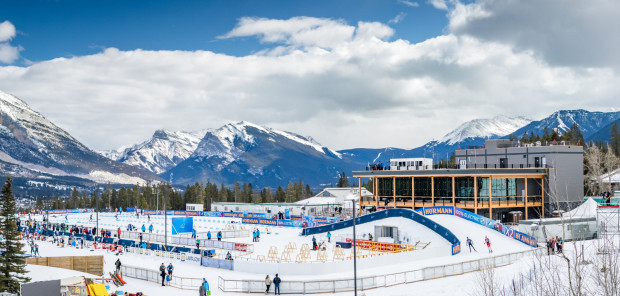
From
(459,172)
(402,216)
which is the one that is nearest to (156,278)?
(402,216)

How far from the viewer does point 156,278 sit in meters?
37.6

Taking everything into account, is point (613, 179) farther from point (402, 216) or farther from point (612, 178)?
point (402, 216)

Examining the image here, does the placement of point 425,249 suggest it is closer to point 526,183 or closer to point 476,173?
point 476,173

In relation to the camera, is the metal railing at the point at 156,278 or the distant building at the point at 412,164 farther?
the distant building at the point at 412,164

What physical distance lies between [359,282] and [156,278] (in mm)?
14655

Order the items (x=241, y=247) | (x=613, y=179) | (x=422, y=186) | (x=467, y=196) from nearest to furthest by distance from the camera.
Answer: (x=241, y=247), (x=467, y=196), (x=422, y=186), (x=613, y=179)

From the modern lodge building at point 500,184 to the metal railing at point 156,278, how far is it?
4153cm

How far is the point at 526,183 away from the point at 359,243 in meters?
34.7

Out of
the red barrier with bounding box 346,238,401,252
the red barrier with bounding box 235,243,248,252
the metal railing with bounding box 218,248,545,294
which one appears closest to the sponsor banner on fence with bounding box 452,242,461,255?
the red barrier with bounding box 346,238,401,252

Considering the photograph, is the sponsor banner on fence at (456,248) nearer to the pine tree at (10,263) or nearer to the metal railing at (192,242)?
the metal railing at (192,242)

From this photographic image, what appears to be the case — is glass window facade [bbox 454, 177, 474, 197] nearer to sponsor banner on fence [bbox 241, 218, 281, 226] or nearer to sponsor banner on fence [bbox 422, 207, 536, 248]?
sponsor banner on fence [bbox 422, 207, 536, 248]

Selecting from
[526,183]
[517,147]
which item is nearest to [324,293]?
[526,183]

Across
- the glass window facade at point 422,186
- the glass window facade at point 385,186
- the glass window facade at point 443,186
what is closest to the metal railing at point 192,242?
the glass window facade at point 422,186

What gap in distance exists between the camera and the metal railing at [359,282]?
31844 mm
